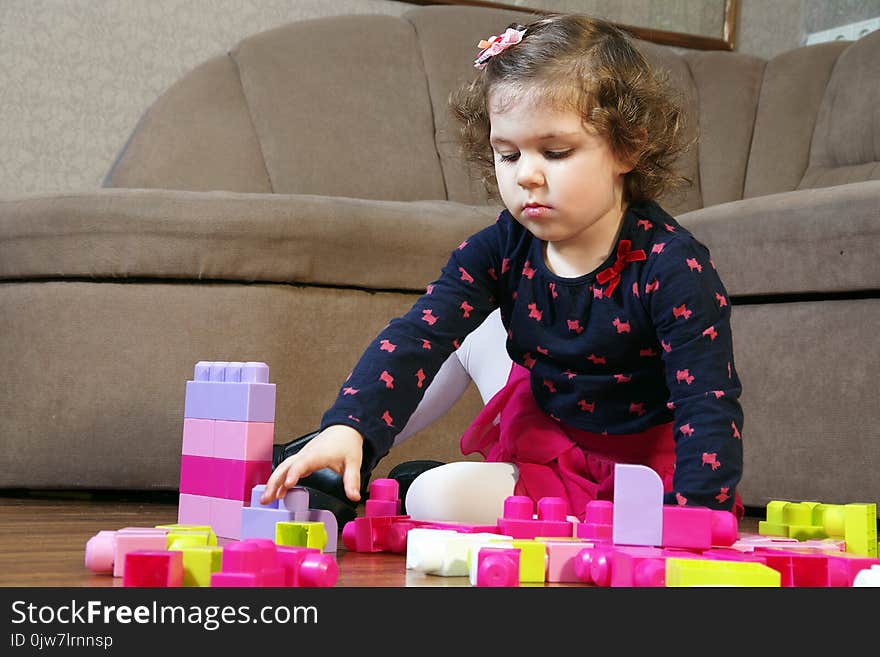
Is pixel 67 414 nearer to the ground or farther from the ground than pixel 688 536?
farther from the ground

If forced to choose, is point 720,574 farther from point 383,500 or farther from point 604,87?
point 604,87

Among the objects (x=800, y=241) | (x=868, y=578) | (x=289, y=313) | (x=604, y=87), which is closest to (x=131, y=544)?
(x=868, y=578)

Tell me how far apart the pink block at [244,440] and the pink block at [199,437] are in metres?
0.02

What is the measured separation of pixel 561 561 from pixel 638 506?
0.08m

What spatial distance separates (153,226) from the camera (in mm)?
1564

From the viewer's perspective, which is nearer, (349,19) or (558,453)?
(558,453)

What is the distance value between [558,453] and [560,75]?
42 centimetres

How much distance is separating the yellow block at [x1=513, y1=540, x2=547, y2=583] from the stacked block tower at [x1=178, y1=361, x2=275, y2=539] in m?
0.34

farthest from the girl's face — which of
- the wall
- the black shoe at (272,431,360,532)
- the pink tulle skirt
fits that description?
the wall

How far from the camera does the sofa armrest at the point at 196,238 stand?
5.14 feet

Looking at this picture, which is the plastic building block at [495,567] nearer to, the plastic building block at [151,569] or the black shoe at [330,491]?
the plastic building block at [151,569]

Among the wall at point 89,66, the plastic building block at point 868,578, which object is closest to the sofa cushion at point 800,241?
the plastic building block at point 868,578
